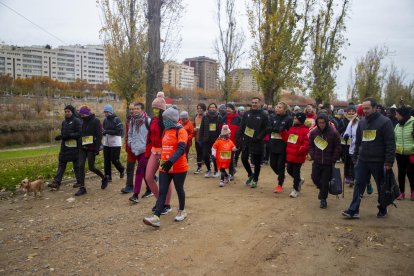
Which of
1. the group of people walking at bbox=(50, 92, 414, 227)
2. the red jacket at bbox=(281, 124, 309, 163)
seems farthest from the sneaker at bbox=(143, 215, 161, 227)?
the red jacket at bbox=(281, 124, 309, 163)

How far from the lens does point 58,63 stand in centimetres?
12706

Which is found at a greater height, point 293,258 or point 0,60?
point 0,60

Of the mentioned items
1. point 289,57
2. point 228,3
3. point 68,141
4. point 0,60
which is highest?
point 0,60

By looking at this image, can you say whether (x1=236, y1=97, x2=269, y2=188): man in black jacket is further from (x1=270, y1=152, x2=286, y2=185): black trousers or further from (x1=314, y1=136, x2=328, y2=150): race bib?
Answer: (x1=314, y1=136, x2=328, y2=150): race bib

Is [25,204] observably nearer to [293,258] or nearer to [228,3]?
[293,258]

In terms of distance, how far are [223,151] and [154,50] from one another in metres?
4.95

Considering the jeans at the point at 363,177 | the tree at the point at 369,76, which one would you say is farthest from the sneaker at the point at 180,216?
the tree at the point at 369,76

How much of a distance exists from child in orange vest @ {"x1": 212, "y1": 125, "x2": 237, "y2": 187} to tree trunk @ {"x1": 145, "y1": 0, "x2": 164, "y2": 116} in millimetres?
3863

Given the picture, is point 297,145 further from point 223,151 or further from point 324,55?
point 324,55

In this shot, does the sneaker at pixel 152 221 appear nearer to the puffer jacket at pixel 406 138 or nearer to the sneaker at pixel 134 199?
the sneaker at pixel 134 199

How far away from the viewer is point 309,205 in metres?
7.20

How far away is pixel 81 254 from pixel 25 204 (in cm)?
368

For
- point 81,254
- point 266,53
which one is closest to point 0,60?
point 266,53

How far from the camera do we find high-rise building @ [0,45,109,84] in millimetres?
105688
